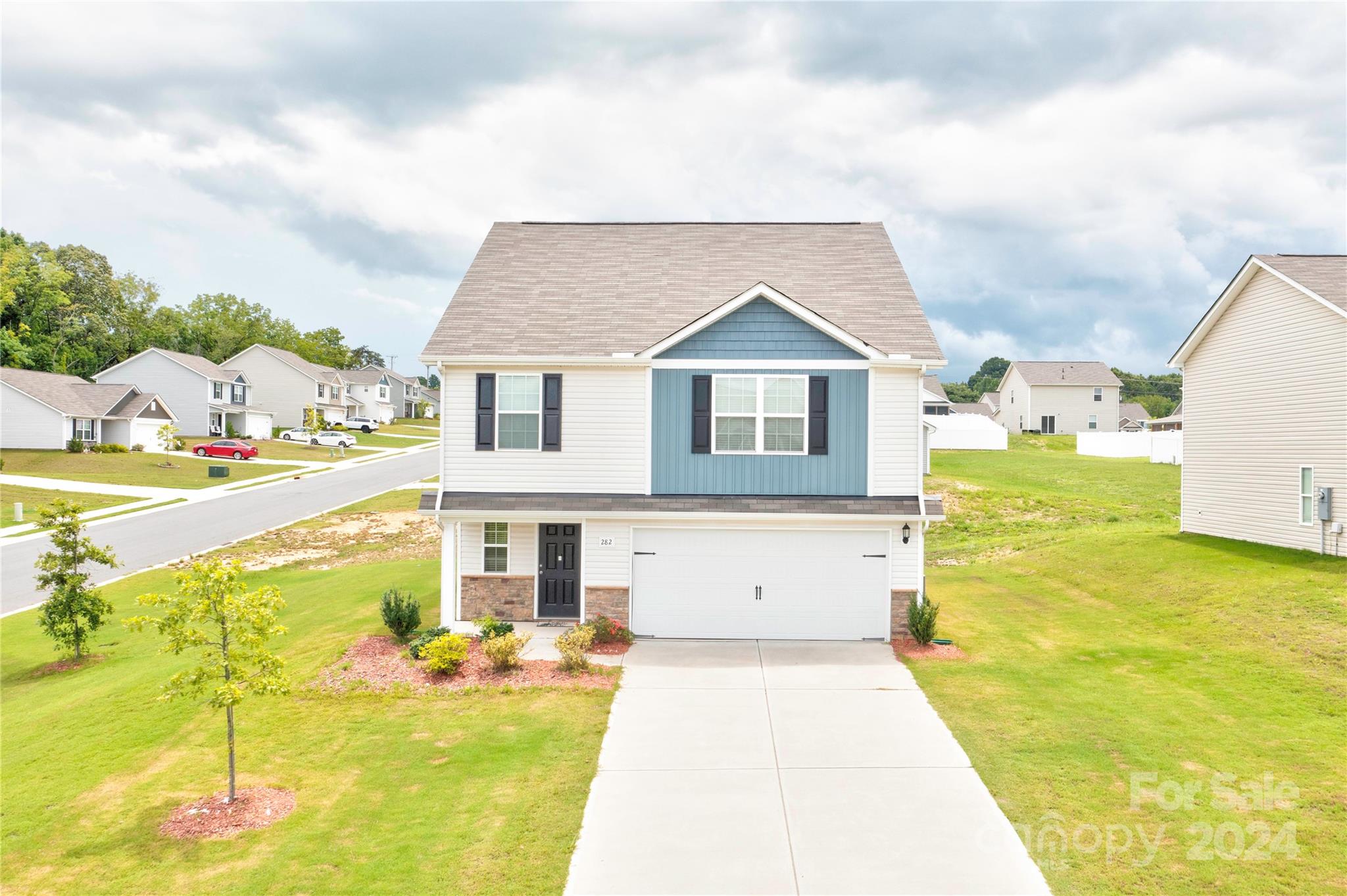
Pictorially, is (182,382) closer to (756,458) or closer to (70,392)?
(70,392)

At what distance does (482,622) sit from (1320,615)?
1599 centimetres

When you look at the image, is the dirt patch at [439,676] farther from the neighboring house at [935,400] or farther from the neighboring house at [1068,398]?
the neighboring house at [1068,398]

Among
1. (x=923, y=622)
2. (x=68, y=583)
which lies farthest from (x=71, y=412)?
(x=923, y=622)

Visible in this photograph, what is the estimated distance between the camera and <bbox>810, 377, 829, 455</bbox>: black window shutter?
15289mm

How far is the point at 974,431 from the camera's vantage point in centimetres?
5441

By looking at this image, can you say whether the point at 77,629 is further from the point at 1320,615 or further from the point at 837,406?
the point at 1320,615

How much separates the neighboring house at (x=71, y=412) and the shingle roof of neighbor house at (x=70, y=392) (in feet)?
0.12

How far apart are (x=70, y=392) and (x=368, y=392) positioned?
4121 cm

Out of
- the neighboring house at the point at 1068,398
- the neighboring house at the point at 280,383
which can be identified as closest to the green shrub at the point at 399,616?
the neighboring house at the point at 1068,398

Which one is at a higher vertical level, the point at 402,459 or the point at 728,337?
the point at 728,337

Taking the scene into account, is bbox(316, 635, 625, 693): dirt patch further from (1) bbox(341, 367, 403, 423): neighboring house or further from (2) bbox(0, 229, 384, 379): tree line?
(1) bbox(341, 367, 403, 423): neighboring house

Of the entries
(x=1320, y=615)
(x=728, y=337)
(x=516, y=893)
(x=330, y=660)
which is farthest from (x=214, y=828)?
(x=1320, y=615)

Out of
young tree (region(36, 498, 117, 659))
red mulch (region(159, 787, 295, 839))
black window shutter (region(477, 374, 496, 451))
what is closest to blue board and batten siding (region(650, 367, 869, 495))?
black window shutter (region(477, 374, 496, 451))

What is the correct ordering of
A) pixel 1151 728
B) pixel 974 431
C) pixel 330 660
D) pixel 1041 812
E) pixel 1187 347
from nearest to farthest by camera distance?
pixel 1041 812
pixel 1151 728
pixel 330 660
pixel 1187 347
pixel 974 431
